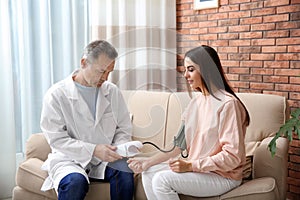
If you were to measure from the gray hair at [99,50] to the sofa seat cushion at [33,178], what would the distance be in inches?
30.0

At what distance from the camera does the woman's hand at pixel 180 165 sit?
1.99m

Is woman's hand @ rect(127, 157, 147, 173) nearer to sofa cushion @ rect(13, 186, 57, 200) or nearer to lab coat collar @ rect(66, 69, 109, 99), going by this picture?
lab coat collar @ rect(66, 69, 109, 99)

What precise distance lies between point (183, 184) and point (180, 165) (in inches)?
5.0

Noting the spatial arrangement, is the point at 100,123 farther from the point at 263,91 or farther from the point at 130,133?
the point at 263,91

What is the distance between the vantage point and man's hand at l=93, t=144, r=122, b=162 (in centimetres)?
200

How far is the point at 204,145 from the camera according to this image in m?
1.91

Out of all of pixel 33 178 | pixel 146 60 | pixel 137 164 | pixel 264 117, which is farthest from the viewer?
pixel 264 117

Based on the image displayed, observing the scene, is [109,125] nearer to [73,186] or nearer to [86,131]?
[86,131]

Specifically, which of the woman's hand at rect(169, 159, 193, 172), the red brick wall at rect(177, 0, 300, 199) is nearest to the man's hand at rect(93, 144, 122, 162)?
the woman's hand at rect(169, 159, 193, 172)

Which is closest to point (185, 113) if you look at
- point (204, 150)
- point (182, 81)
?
point (182, 81)

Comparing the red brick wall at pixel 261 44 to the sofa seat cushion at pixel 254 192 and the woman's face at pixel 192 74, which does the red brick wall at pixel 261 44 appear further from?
the woman's face at pixel 192 74

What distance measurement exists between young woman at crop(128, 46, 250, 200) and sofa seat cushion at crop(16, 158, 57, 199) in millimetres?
610

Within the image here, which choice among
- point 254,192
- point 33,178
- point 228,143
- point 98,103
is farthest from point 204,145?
point 33,178

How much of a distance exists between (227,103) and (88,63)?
0.66 metres
